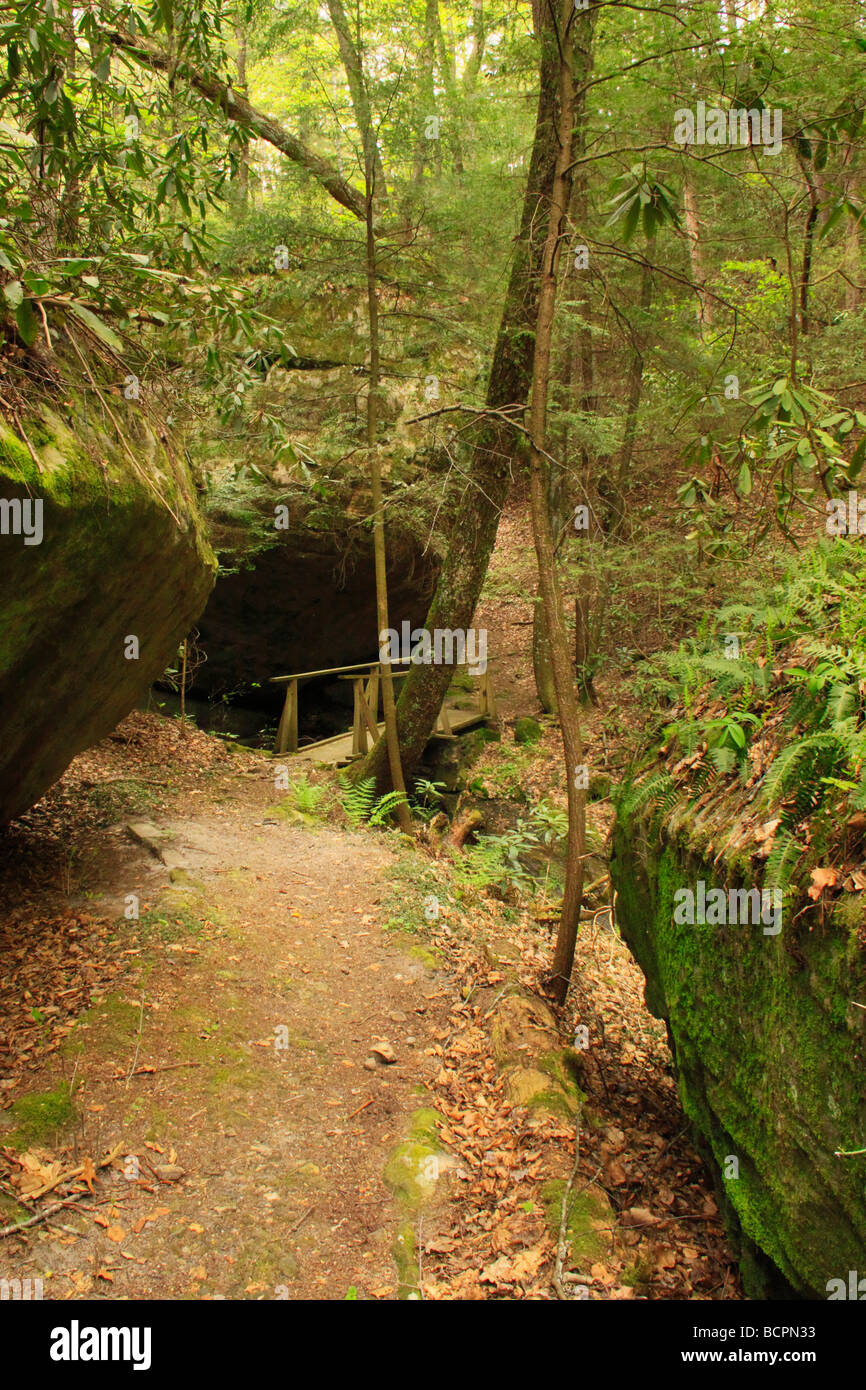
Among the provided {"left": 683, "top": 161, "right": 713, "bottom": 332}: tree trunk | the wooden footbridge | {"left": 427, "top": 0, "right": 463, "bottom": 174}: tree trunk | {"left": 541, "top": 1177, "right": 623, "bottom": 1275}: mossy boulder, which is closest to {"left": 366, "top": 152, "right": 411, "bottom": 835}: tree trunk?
{"left": 427, "top": 0, "right": 463, "bottom": 174}: tree trunk

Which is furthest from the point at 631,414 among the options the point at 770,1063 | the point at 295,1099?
the point at 770,1063

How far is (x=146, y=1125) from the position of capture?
354cm

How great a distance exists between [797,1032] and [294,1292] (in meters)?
2.14

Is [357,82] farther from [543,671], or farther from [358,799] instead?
[543,671]

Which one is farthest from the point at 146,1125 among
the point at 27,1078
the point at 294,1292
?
the point at 294,1292

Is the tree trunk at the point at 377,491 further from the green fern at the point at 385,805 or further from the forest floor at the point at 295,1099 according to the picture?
the forest floor at the point at 295,1099

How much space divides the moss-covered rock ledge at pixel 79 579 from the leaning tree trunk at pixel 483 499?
10.5 feet

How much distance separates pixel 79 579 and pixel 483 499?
18.5 feet

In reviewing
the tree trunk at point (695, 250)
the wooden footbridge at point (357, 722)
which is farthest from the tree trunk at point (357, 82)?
the wooden footbridge at point (357, 722)

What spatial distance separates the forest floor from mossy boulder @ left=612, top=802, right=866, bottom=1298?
0.68 meters

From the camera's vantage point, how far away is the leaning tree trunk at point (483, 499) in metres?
6.92

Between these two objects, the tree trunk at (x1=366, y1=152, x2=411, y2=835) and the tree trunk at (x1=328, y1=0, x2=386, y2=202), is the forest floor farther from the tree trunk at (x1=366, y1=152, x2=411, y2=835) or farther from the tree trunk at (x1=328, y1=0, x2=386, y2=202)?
the tree trunk at (x1=328, y1=0, x2=386, y2=202)

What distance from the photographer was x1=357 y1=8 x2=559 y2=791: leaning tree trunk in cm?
692

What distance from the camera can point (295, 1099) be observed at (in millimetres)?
3992
